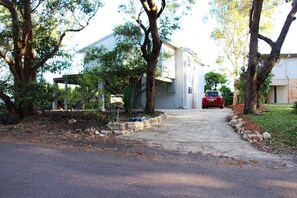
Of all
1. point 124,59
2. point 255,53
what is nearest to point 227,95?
point 124,59

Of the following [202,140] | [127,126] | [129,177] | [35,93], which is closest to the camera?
[129,177]

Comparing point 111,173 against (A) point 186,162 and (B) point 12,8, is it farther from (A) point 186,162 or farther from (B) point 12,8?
(B) point 12,8

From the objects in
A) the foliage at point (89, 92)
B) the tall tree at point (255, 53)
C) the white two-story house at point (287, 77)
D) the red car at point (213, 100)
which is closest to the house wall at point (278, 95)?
the white two-story house at point (287, 77)

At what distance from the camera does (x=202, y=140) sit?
35.0 ft

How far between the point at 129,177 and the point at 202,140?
16.3ft

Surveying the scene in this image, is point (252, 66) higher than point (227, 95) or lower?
higher

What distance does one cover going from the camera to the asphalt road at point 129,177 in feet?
17.3

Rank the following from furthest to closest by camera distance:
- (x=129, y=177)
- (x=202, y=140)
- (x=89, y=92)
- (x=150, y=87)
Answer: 1. (x=150, y=87)
2. (x=89, y=92)
3. (x=202, y=140)
4. (x=129, y=177)

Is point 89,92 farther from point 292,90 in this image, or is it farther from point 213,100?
point 292,90

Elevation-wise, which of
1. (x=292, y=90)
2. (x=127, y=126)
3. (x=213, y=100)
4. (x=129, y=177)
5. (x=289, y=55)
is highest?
(x=289, y=55)

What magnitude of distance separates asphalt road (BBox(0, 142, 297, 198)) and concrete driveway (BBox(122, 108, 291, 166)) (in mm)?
1033

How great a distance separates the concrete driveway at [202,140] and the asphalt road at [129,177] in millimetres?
1033

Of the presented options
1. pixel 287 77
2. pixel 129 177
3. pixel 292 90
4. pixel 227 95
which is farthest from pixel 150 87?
pixel 292 90

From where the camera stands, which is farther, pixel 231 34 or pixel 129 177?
pixel 231 34
